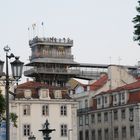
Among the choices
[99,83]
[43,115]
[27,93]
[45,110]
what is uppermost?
[99,83]

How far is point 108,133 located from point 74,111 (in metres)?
9.30

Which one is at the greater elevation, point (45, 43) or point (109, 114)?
point (45, 43)

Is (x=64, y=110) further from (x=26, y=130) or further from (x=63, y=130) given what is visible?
(x=26, y=130)

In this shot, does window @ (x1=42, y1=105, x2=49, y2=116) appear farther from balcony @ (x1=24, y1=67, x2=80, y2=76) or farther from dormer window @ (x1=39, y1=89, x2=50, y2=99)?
balcony @ (x1=24, y1=67, x2=80, y2=76)

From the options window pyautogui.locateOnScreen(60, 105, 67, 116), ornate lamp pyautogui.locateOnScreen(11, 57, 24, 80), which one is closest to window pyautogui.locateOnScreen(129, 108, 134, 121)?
window pyautogui.locateOnScreen(60, 105, 67, 116)

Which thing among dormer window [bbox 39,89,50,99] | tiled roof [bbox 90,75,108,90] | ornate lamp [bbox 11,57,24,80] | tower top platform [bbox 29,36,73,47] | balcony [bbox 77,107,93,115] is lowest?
ornate lamp [bbox 11,57,24,80]

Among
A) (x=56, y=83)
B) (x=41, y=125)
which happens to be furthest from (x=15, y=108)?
(x=56, y=83)

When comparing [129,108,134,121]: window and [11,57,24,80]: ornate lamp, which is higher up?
[129,108,134,121]: window

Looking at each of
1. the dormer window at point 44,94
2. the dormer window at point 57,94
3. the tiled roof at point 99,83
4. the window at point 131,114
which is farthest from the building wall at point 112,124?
the dormer window at point 44,94

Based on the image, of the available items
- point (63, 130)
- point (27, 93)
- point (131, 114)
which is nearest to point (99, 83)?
point (131, 114)

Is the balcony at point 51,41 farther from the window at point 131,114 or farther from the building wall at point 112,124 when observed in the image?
the window at point 131,114

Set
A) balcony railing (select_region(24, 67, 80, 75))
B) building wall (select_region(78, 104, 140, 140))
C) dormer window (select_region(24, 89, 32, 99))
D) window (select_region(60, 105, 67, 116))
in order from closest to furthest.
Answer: dormer window (select_region(24, 89, 32, 99)), building wall (select_region(78, 104, 140, 140)), window (select_region(60, 105, 67, 116)), balcony railing (select_region(24, 67, 80, 75))

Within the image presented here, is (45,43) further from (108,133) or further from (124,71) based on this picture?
(108,133)

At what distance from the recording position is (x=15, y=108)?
92938 millimetres
